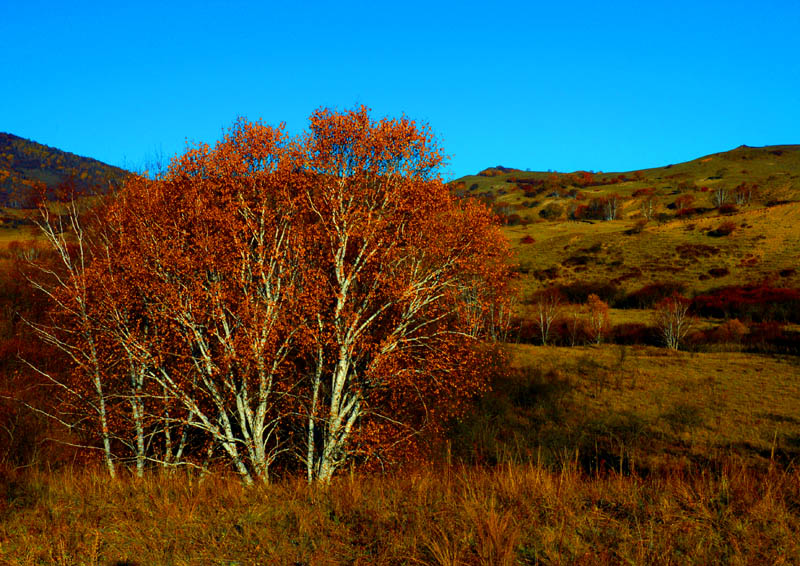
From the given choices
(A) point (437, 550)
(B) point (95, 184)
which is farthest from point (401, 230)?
(B) point (95, 184)

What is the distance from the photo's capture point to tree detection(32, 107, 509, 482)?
1698 centimetres

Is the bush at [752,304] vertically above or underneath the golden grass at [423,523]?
above

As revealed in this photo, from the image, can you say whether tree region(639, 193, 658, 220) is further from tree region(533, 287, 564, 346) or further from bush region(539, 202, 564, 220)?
tree region(533, 287, 564, 346)

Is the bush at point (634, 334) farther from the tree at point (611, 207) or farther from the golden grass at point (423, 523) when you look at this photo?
the tree at point (611, 207)

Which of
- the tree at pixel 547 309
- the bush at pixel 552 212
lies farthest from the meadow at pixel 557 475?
the bush at pixel 552 212

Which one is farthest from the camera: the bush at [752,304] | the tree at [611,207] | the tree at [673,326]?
the tree at [611,207]

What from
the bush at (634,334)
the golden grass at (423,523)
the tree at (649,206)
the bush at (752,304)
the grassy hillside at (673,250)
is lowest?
the bush at (634,334)

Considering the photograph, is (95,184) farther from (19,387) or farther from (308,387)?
(308,387)

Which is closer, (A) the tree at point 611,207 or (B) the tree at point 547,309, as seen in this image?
(B) the tree at point 547,309

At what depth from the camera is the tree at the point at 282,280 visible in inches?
669

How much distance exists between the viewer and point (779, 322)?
53.5 meters

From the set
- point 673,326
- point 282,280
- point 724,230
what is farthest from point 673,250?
point 282,280

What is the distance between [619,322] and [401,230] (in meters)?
49.4

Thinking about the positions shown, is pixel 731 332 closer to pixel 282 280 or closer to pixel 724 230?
pixel 282 280
